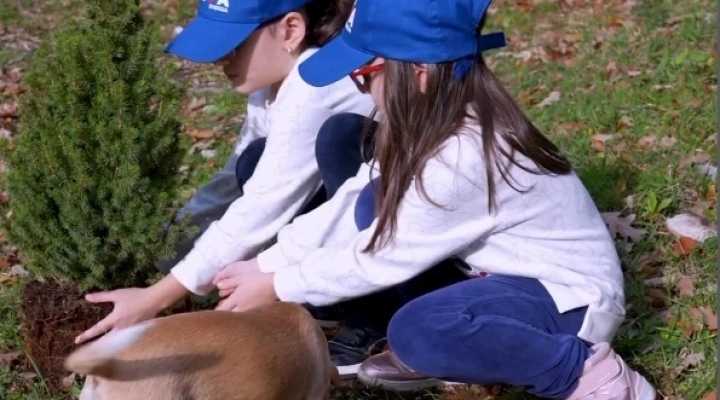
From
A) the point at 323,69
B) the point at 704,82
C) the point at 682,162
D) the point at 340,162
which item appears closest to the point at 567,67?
the point at 704,82

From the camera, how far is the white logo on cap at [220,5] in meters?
3.30

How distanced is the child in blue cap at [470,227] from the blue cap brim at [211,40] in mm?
352

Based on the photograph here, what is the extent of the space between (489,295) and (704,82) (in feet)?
9.94

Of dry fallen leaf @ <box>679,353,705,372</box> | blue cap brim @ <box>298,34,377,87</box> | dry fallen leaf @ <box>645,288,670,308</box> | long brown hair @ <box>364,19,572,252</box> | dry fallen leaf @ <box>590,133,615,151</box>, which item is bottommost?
dry fallen leaf @ <box>679,353,705,372</box>

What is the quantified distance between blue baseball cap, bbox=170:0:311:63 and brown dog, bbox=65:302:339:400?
0.89 m

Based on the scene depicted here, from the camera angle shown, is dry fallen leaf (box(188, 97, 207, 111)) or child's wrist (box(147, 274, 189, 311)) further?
dry fallen leaf (box(188, 97, 207, 111))

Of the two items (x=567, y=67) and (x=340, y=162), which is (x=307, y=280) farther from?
(x=567, y=67)

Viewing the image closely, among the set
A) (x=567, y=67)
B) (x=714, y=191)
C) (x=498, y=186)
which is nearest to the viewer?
(x=498, y=186)

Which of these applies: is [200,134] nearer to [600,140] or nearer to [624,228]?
[600,140]

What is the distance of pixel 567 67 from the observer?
6.26 meters

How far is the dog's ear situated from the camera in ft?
7.36

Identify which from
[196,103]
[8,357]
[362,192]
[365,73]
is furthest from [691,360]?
[196,103]

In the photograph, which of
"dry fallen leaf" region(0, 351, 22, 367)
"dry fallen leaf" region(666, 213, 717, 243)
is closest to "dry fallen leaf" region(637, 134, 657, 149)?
"dry fallen leaf" region(666, 213, 717, 243)

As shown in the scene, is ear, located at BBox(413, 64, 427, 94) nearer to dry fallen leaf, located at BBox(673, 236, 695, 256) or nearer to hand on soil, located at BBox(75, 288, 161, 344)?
hand on soil, located at BBox(75, 288, 161, 344)
